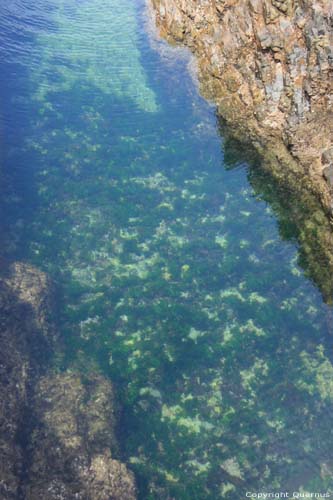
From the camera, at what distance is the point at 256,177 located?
57.4 ft

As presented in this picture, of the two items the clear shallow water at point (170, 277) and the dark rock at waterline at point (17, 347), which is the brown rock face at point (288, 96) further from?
the dark rock at waterline at point (17, 347)

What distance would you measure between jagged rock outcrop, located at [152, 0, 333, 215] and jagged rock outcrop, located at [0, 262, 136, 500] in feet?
33.6

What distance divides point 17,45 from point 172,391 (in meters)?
23.8

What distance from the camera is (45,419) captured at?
1283cm

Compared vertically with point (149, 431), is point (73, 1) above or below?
above

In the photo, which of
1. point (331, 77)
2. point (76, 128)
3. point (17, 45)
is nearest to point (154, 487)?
point (331, 77)

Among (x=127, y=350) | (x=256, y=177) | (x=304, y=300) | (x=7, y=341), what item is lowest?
(x=7, y=341)

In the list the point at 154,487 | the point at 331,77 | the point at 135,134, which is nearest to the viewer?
the point at 154,487

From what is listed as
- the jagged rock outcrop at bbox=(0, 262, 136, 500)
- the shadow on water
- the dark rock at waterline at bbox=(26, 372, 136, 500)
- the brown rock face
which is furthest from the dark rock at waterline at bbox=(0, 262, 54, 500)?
the brown rock face

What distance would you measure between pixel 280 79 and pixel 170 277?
353 inches

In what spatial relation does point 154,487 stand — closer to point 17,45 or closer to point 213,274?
point 213,274

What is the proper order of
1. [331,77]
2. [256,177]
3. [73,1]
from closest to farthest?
[331,77] → [256,177] → [73,1]

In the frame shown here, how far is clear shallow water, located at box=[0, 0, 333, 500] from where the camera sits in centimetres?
1248

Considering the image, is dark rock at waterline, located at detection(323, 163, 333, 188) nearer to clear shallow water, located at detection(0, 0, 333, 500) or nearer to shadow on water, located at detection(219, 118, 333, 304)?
shadow on water, located at detection(219, 118, 333, 304)
